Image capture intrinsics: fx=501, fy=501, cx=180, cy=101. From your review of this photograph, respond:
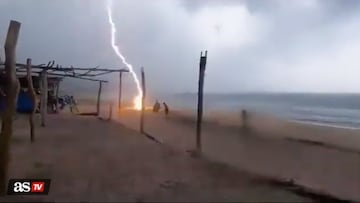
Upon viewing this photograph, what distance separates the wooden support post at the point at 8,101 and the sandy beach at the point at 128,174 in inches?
22.9

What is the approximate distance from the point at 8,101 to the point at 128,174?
265cm

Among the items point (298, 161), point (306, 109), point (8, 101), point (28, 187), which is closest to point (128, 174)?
point (28, 187)

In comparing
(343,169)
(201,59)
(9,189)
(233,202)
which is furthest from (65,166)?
(343,169)

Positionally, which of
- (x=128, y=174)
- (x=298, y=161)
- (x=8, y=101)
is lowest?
(x=298, y=161)

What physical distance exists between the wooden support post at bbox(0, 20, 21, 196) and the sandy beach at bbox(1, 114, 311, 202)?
1.91 feet

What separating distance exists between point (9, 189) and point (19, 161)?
2.68m

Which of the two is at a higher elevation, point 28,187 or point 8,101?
point 8,101

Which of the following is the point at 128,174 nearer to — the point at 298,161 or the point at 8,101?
the point at 8,101

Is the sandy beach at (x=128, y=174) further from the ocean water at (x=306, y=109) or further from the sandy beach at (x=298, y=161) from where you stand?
the ocean water at (x=306, y=109)

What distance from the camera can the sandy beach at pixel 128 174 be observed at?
6.73 m

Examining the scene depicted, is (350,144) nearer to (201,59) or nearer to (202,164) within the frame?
(201,59)

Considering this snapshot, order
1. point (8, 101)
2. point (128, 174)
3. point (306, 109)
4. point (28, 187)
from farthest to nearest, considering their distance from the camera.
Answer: point (306, 109)
point (128, 174)
point (28, 187)
point (8, 101)

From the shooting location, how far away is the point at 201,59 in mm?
11719

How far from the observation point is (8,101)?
→ 6.47m
